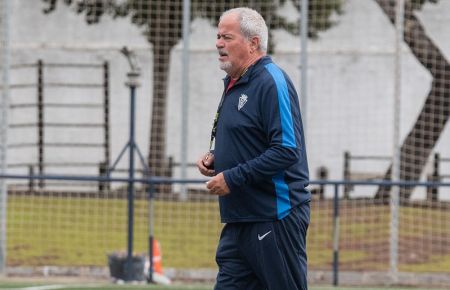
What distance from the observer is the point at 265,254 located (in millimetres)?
6020

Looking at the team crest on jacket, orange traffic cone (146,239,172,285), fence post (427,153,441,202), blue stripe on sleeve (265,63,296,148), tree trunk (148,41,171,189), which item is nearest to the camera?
blue stripe on sleeve (265,63,296,148)

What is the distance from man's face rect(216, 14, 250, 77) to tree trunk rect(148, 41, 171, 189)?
981 cm

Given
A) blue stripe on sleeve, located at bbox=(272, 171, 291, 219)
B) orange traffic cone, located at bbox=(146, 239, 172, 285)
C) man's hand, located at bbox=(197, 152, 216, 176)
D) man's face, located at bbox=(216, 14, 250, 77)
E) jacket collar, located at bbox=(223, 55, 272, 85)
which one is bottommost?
orange traffic cone, located at bbox=(146, 239, 172, 285)

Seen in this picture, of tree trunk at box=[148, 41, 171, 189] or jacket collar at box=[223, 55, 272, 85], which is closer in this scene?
jacket collar at box=[223, 55, 272, 85]

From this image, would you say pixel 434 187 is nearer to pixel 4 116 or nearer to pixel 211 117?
pixel 211 117

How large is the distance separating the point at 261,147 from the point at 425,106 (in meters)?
10.4

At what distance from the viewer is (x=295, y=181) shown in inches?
239

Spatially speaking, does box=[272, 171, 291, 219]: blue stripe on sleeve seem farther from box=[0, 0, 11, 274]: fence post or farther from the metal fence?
box=[0, 0, 11, 274]: fence post

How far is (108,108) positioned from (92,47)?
37.8 inches

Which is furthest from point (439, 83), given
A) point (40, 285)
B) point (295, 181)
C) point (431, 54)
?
point (295, 181)

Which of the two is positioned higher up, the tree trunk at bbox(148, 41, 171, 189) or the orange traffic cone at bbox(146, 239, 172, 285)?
the tree trunk at bbox(148, 41, 171, 189)

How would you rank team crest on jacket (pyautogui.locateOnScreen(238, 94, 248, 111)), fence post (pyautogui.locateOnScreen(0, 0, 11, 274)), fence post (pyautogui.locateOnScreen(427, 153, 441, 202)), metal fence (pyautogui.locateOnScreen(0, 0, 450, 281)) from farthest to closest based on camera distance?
fence post (pyautogui.locateOnScreen(427, 153, 441, 202)) → metal fence (pyautogui.locateOnScreen(0, 0, 450, 281)) → fence post (pyautogui.locateOnScreen(0, 0, 11, 274)) → team crest on jacket (pyautogui.locateOnScreen(238, 94, 248, 111))

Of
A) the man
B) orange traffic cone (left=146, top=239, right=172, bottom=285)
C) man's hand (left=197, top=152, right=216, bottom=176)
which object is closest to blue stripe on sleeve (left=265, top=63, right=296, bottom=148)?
the man

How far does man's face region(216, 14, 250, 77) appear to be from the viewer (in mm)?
6020
